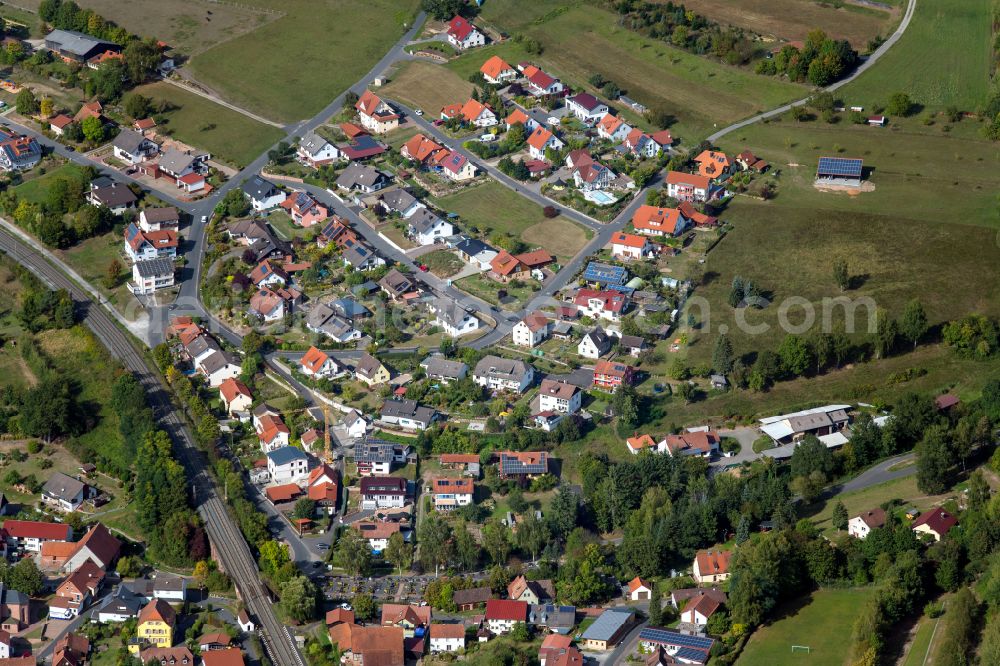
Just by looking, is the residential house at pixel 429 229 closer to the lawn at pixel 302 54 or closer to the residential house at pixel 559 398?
the residential house at pixel 559 398

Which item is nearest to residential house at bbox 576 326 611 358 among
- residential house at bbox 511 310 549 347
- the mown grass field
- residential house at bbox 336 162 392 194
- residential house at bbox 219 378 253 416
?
residential house at bbox 511 310 549 347

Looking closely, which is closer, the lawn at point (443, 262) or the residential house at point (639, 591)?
the residential house at point (639, 591)

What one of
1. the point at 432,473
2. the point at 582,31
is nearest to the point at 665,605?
the point at 432,473

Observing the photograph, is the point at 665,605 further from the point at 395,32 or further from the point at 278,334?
the point at 395,32

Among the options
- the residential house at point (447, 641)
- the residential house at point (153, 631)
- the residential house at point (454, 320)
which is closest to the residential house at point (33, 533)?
the residential house at point (153, 631)

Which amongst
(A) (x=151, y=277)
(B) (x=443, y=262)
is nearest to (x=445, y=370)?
(B) (x=443, y=262)

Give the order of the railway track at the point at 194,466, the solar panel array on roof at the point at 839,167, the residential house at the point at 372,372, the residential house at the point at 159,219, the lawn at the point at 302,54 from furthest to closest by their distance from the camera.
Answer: the lawn at the point at 302,54 < the solar panel array on roof at the point at 839,167 < the residential house at the point at 159,219 < the residential house at the point at 372,372 < the railway track at the point at 194,466

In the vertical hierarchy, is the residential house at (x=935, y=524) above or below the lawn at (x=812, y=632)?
above
